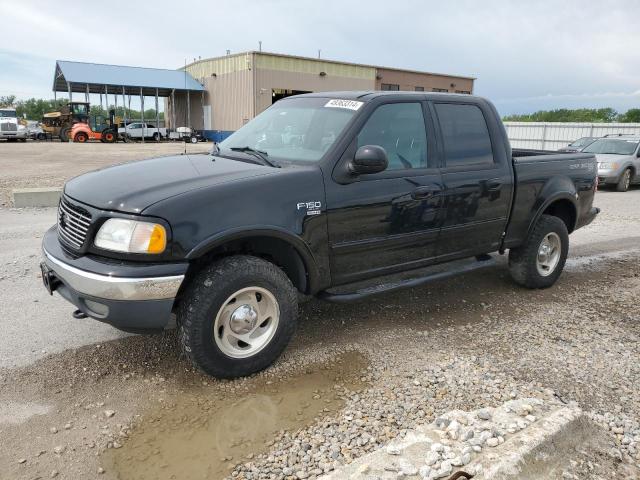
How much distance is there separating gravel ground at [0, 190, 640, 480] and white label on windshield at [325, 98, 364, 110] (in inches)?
72.8

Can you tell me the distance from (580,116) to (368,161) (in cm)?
5450

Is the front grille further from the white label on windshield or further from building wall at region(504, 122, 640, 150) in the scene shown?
building wall at region(504, 122, 640, 150)

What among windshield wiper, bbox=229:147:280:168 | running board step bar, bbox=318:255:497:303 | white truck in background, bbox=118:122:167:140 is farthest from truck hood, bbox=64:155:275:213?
white truck in background, bbox=118:122:167:140

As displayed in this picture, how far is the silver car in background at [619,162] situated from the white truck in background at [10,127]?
34.2 meters

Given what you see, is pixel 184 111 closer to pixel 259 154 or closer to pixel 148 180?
pixel 259 154

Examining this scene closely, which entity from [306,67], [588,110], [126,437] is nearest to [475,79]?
[588,110]

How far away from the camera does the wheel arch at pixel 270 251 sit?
315 centimetres

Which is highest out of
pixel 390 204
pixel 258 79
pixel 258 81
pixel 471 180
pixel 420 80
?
pixel 420 80

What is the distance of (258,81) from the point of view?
1438 inches

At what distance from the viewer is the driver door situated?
371cm

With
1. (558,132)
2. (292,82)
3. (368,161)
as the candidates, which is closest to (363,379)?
(368,161)

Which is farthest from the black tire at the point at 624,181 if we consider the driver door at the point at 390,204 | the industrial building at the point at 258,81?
the industrial building at the point at 258,81

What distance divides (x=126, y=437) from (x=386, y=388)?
1625 mm

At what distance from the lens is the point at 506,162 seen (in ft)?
15.7
